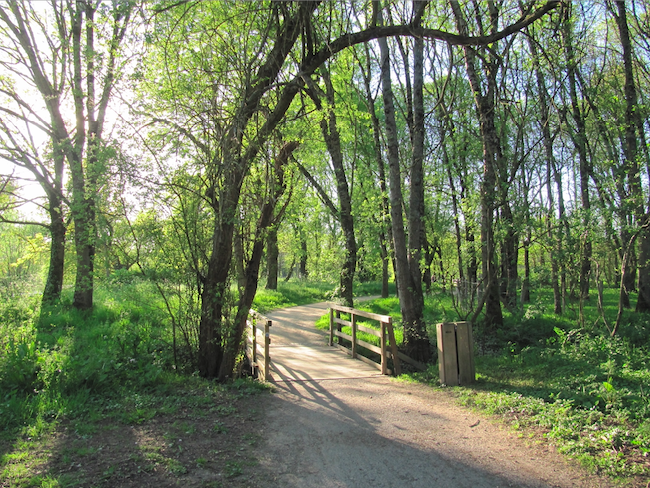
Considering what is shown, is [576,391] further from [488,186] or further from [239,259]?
[239,259]

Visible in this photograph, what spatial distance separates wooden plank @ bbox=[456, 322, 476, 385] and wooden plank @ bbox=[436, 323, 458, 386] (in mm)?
62

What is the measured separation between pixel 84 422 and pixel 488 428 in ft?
14.9

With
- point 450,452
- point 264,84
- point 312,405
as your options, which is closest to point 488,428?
point 450,452

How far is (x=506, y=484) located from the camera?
3.47m

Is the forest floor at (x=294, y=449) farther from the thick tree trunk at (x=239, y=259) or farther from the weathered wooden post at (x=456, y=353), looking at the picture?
the thick tree trunk at (x=239, y=259)

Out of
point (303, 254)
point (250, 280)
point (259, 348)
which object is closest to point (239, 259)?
point (250, 280)

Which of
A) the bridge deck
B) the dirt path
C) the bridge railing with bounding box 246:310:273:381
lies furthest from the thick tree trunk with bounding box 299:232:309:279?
the dirt path

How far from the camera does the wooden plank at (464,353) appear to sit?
660 cm

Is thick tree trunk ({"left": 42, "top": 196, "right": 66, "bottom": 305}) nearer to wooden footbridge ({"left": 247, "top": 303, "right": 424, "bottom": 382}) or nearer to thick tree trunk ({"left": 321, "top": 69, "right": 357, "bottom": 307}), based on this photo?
wooden footbridge ({"left": 247, "top": 303, "right": 424, "bottom": 382})

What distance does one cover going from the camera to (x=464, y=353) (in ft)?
21.8

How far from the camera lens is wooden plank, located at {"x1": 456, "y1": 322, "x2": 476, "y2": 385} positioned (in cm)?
660

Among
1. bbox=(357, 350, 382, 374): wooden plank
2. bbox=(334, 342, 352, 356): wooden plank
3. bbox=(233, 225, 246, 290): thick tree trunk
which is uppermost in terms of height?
bbox=(233, 225, 246, 290): thick tree trunk

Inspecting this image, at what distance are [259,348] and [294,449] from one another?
14.6 feet

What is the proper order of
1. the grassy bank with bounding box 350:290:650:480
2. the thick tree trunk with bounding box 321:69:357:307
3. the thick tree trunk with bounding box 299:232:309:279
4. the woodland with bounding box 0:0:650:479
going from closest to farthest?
the grassy bank with bounding box 350:290:650:480, the woodland with bounding box 0:0:650:479, the thick tree trunk with bounding box 321:69:357:307, the thick tree trunk with bounding box 299:232:309:279
